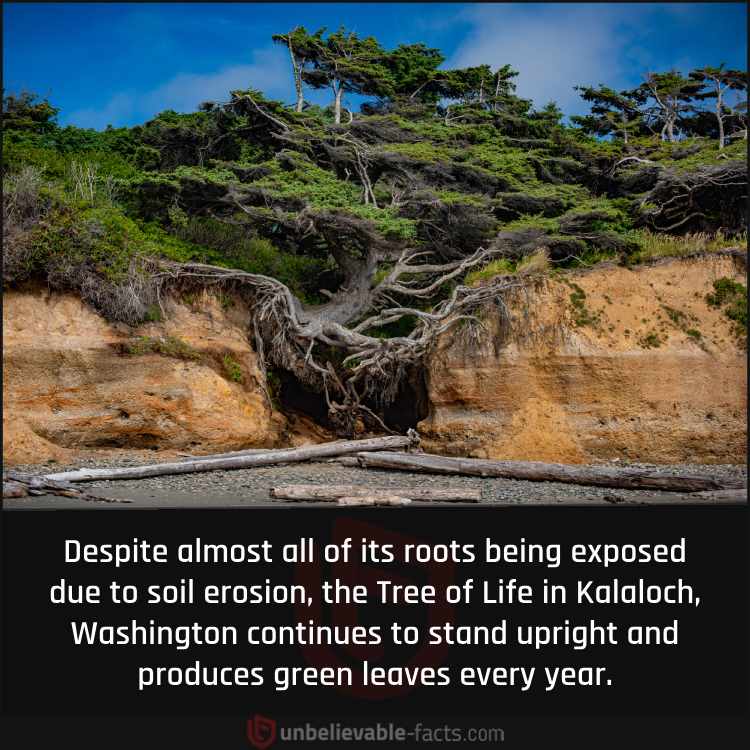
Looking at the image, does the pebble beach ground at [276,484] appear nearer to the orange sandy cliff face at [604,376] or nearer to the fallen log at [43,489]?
the fallen log at [43,489]

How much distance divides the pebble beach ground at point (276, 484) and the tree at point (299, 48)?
10475mm

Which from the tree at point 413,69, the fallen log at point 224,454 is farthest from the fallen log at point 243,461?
the tree at point 413,69

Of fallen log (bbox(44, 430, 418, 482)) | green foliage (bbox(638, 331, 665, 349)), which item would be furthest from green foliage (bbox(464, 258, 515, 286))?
fallen log (bbox(44, 430, 418, 482))

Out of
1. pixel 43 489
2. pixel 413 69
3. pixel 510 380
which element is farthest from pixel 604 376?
pixel 413 69

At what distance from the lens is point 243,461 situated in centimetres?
1490

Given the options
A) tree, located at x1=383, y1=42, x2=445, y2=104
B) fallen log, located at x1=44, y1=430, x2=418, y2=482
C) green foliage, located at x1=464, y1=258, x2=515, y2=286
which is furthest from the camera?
tree, located at x1=383, y1=42, x2=445, y2=104

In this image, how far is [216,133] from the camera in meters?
20.7

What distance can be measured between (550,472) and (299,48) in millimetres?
13430

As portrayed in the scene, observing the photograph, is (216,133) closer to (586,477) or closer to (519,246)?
(519,246)

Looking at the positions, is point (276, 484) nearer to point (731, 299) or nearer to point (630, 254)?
point (630, 254)

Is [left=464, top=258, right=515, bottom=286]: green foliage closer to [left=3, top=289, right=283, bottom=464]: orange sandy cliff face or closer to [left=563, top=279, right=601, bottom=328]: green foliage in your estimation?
[left=563, top=279, right=601, bottom=328]: green foliage

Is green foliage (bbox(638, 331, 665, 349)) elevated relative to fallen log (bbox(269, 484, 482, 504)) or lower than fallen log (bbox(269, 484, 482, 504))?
elevated

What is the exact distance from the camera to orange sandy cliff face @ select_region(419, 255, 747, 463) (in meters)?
15.5

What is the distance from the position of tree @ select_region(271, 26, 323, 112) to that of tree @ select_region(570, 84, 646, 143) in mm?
8678
